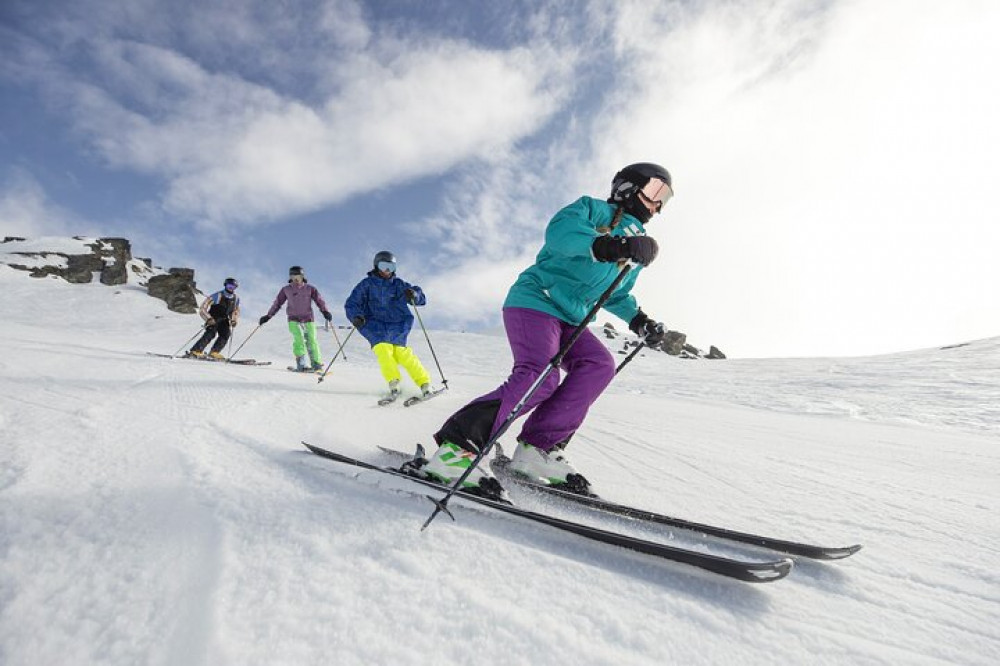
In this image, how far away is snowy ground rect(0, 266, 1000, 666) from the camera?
3.28 ft

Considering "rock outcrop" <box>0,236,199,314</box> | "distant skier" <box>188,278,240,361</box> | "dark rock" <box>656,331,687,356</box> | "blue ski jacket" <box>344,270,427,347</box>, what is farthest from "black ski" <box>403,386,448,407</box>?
"dark rock" <box>656,331,687,356</box>

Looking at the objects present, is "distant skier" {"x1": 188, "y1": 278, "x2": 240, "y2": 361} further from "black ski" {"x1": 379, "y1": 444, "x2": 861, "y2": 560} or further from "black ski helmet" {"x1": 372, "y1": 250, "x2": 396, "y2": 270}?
"black ski" {"x1": 379, "y1": 444, "x2": 861, "y2": 560}

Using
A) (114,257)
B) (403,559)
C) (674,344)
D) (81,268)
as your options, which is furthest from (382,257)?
(114,257)

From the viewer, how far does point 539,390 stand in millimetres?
2475

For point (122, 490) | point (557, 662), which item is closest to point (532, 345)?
point (557, 662)

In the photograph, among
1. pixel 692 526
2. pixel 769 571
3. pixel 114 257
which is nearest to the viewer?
pixel 769 571

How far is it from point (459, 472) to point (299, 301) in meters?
8.11

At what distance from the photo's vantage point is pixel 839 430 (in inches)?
203

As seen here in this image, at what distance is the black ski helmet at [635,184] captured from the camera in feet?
→ 8.78

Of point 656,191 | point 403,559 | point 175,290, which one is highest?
point 175,290

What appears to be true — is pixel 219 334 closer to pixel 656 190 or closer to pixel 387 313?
pixel 387 313

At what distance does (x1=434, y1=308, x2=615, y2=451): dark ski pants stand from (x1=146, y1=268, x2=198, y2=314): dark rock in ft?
98.8

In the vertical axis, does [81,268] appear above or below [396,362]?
above

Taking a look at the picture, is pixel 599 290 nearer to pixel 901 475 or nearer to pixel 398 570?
pixel 398 570
